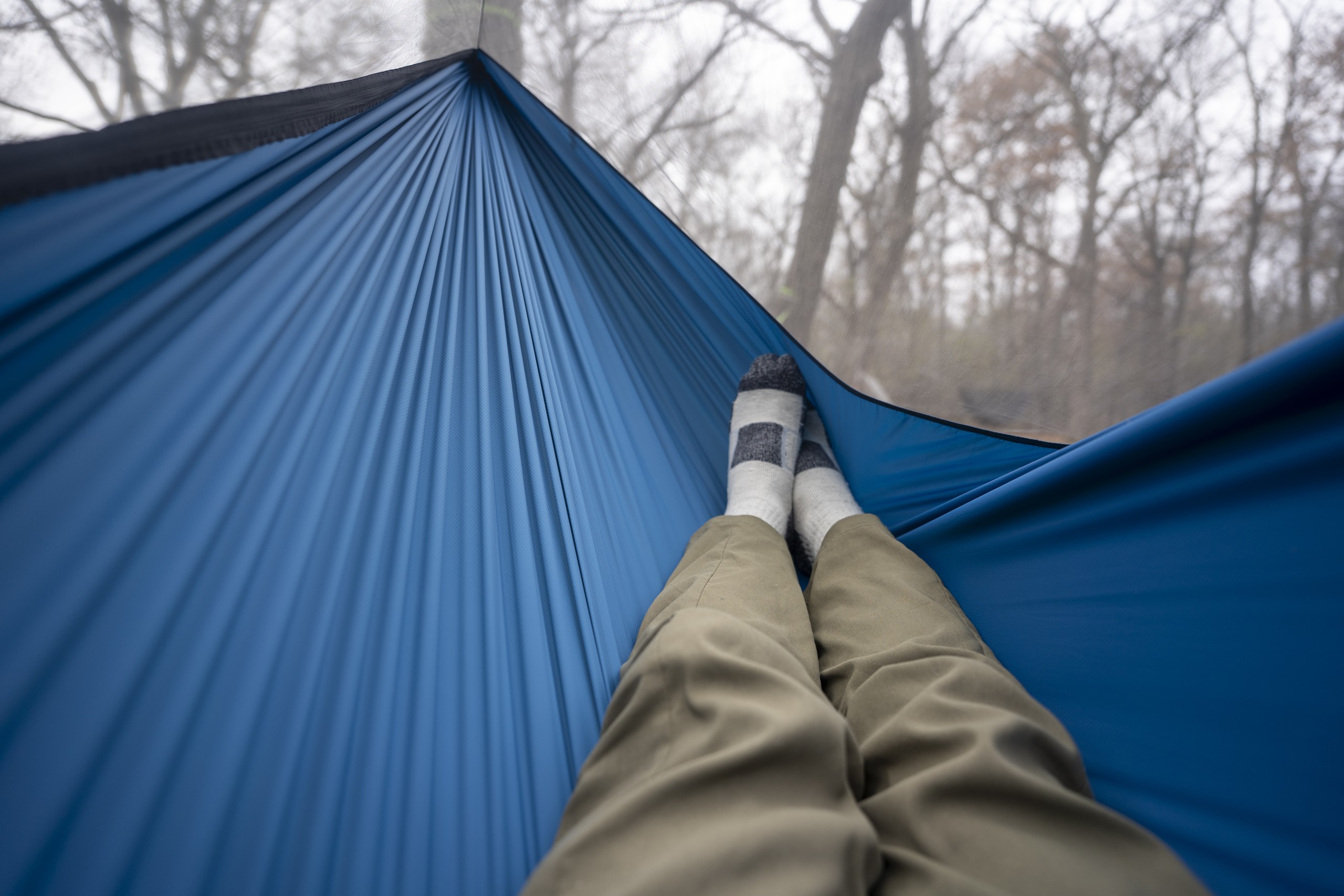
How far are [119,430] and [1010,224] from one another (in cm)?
111

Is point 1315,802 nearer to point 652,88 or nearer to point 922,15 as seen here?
point 922,15

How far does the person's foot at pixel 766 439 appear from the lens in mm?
936

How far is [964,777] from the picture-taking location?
1.44 feet

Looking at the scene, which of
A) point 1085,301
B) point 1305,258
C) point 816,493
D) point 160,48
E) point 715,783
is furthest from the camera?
point 816,493

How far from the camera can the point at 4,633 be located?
18.7 inches

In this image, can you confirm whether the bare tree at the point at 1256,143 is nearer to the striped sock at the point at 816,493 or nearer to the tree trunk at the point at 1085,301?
the tree trunk at the point at 1085,301

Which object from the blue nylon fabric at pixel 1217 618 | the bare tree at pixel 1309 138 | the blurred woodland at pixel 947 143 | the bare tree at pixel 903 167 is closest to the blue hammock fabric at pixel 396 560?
the blue nylon fabric at pixel 1217 618

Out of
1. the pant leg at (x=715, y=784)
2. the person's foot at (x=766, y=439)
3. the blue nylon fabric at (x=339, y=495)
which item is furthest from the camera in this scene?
the person's foot at (x=766, y=439)

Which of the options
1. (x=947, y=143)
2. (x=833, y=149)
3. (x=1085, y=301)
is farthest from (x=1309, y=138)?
(x=833, y=149)

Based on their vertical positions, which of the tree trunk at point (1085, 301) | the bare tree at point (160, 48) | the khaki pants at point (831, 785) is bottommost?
the khaki pants at point (831, 785)

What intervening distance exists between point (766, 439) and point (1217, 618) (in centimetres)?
59

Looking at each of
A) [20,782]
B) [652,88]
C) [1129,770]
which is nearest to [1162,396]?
[1129,770]

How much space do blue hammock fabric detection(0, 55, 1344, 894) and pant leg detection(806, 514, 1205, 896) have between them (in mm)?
131

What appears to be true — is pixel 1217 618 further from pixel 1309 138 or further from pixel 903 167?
pixel 903 167
